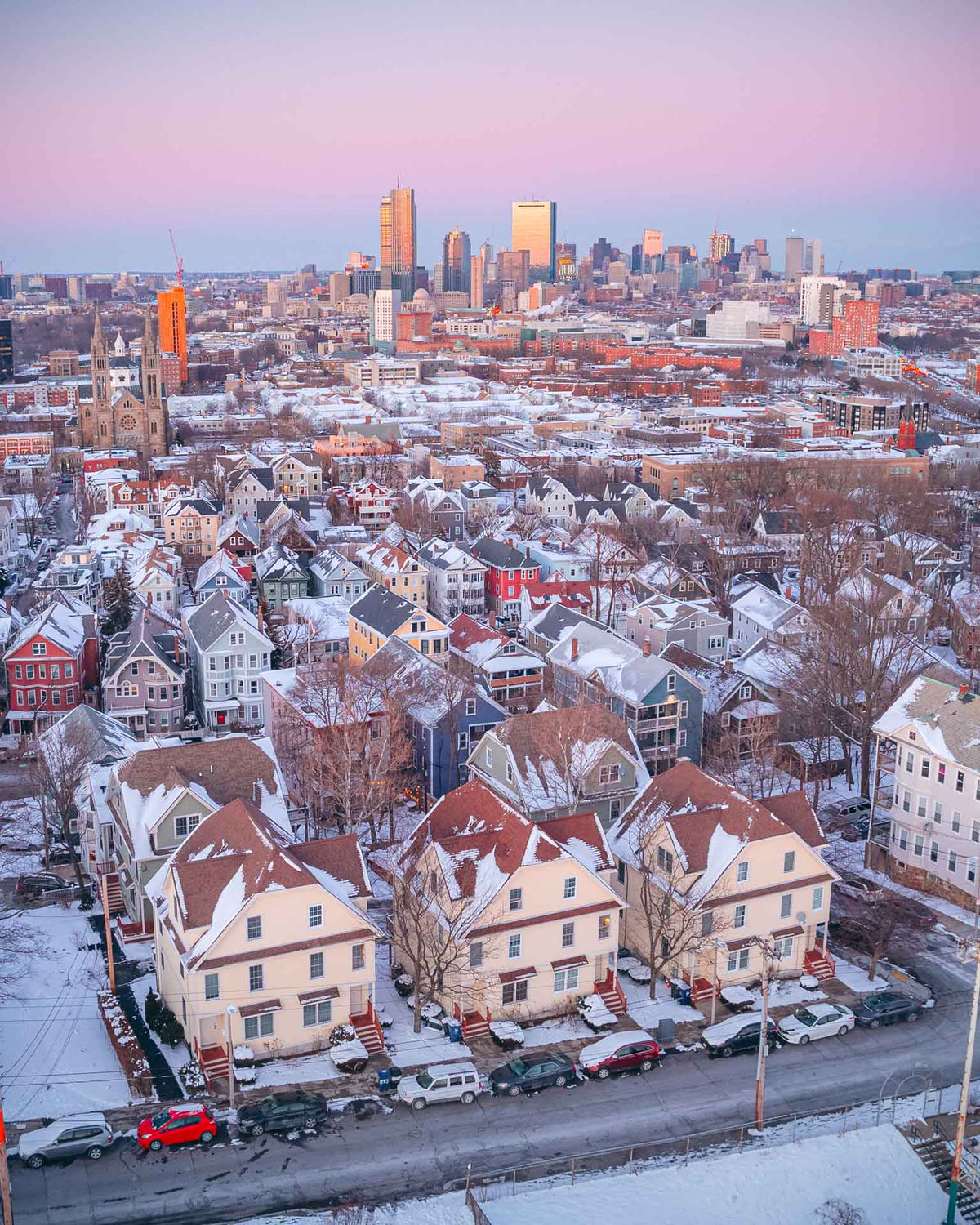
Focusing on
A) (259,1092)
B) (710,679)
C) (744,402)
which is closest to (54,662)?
(710,679)

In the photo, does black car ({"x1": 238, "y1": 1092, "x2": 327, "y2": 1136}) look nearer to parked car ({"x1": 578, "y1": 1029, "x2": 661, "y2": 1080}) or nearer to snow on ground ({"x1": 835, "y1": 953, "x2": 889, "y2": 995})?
parked car ({"x1": 578, "y1": 1029, "x2": 661, "y2": 1080})

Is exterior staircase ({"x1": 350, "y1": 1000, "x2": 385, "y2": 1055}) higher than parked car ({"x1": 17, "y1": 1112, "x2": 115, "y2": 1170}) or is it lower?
lower

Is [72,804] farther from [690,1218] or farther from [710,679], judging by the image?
[710,679]

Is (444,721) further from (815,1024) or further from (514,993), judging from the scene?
(815,1024)

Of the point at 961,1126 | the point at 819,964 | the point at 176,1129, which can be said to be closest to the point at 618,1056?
the point at 819,964

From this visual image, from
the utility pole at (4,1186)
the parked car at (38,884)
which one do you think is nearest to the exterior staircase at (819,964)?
the utility pole at (4,1186)

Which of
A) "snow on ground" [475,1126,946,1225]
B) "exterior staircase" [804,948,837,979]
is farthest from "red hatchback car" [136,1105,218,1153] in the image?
"exterior staircase" [804,948,837,979]
